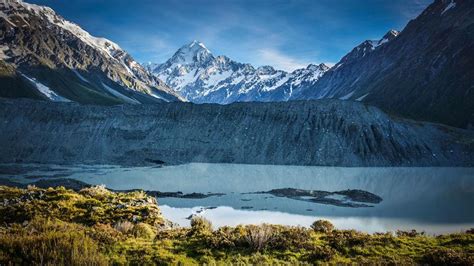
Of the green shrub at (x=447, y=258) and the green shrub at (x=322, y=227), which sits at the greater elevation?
the green shrub at (x=447, y=258)

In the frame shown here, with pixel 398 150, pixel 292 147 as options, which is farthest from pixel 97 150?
pixel 398 150

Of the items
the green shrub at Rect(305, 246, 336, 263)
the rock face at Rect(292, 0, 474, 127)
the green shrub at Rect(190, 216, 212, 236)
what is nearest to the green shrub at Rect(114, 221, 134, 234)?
the green shrub at Rect(190, 216, 212, 236)

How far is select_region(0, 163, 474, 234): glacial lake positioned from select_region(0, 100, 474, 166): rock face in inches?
717

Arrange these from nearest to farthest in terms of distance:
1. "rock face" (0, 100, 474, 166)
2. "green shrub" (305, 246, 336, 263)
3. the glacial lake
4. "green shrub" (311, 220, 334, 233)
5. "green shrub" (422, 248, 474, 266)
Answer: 1. "green shrub" (422, 248, 474, 266)
2. "green shrub" (305, 246, 336, 263)
3. "green shrub" (311, 220, 334, 233)
4. the glacial lake
5. "rock face" (0, 100, 474, 166)

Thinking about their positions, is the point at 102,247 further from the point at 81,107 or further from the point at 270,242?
the point at 81,107

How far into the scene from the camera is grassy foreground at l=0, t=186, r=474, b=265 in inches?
436

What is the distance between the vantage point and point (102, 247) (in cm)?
1298

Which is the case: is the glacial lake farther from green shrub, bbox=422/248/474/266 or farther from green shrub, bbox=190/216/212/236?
green shrub, bbox=422/248/474/266

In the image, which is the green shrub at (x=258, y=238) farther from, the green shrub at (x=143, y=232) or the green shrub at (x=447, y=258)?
the green shrub at (x=447, y=258)

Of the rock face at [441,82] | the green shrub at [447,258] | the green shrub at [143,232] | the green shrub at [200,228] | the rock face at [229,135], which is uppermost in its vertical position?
the rock face at [441,82]

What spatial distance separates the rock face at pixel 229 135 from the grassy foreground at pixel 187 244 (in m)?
65.8

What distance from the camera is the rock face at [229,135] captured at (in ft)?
276

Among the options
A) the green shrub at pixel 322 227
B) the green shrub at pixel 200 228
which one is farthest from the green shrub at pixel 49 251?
the green shrub at pixel 322 227

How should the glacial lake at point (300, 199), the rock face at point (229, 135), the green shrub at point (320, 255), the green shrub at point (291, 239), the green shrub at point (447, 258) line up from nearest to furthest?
the green shrub at point (447, 258)
the green shrub at point (320, 255)
the green shrub at point (291, 239)
the glacial lake at point (300, 199)
the rock face at point (229, 135)
